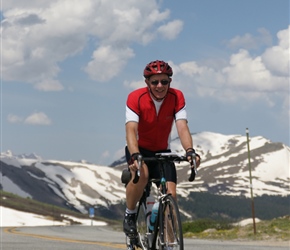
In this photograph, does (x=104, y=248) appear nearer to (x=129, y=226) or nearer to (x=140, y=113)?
(x=129, y=226)

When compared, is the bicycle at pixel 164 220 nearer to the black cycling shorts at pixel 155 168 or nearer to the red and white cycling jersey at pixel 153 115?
the black cycling shorts at pixel 155 168

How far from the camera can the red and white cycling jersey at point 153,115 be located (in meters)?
8.54

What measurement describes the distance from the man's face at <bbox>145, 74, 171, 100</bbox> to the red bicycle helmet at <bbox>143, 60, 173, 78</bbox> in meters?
0.06

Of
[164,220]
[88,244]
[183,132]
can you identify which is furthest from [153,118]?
[88,244]

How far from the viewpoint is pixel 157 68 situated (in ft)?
27.8

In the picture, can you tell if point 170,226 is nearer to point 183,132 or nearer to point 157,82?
point 183,132

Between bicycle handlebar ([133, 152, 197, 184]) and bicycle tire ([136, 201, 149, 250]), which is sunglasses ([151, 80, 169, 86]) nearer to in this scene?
bicycle handlebar ([133, 152, 197, 184])

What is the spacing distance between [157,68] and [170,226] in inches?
75.7

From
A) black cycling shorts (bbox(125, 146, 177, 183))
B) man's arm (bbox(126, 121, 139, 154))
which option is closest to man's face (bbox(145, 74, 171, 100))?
man's arm (bbox(126, 121, 139, 154))

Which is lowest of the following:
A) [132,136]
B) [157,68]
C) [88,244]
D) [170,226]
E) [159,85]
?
[170,226]

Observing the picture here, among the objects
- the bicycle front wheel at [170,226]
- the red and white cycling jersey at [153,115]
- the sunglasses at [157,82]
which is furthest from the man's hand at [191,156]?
the sunglasses at [157,82]

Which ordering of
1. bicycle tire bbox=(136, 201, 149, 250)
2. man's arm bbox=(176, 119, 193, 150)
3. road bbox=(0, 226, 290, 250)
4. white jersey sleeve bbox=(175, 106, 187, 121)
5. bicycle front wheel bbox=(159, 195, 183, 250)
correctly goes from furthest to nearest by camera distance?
road bbox=(0, 226, 290, 250) → bicycle tire bbox=(136, 201, 149, 250) → white jersey sleeve bbox=(175, 106, 187, 121) → man's arm bbox=(176, 119, 193, 150) → bicycle front wheel bbox=(159, 195, 183, 250)

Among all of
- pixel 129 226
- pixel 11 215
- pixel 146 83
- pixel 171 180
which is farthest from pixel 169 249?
pixel 11 215

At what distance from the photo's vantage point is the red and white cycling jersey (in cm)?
854
